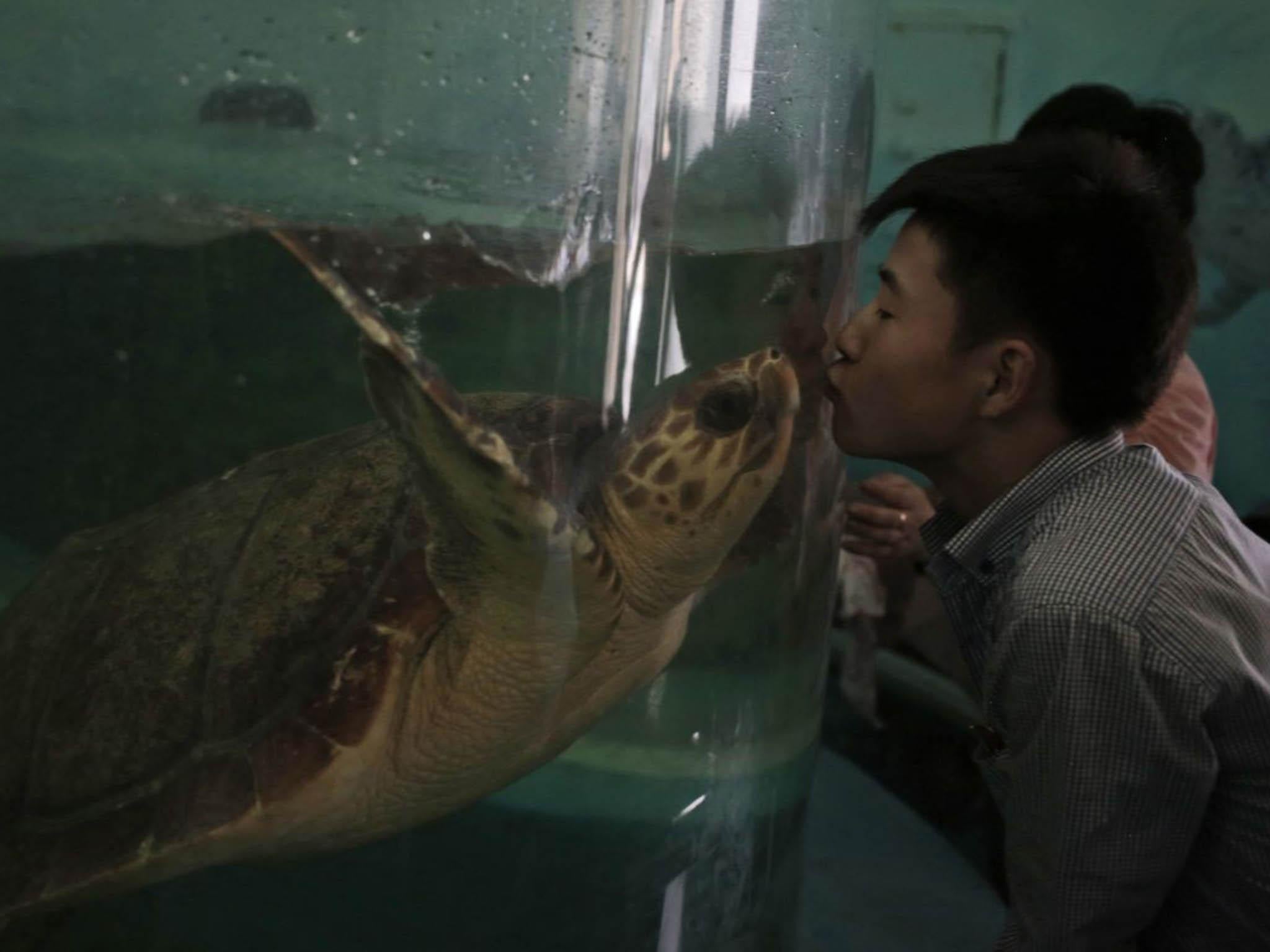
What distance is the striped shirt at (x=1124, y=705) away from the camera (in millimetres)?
697

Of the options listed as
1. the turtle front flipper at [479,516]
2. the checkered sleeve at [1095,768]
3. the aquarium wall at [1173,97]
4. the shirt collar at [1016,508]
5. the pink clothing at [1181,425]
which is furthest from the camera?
the aquarium wall at [1173,97]

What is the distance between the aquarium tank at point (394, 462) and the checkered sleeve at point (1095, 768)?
16 centimetres

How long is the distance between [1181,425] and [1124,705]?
68 centimetres

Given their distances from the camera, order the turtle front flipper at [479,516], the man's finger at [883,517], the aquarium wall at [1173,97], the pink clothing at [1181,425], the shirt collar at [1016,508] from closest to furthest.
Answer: the turtle front flipper at [479,516] → the shirt collar at [1016,508] → the man's finger at [883,517] → the pink clothing at [1181,425] → the aquarium wall at [1173,97]

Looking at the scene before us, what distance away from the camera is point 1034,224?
2.48ft

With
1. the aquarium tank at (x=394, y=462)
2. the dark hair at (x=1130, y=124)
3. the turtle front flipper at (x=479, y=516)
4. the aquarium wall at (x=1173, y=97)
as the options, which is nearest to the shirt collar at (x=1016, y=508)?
the aquarium tank at (x=394, y=462)

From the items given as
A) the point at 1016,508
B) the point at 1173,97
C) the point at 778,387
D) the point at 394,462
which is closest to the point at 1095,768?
the point at 1016,508

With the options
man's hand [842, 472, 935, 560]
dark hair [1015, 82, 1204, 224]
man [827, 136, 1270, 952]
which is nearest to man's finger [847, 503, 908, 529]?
man's hand [842, 472, 935, 560]

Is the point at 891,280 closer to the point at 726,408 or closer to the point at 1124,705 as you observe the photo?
the point at 726,408

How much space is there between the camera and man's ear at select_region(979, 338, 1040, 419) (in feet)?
2.55

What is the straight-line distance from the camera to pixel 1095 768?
70cm

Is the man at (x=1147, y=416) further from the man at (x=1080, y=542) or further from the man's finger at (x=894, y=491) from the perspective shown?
the man at (x=1080, y=542)

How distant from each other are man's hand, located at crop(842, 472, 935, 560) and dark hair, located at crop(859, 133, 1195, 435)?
0.34 meters

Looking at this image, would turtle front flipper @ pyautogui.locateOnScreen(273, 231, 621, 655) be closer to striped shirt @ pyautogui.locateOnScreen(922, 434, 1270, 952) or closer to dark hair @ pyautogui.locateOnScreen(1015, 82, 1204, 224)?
striped shirt @ pyautogui.locateOnScreen(922, 434, 1270, 952)
